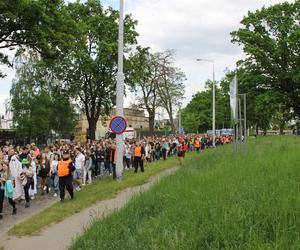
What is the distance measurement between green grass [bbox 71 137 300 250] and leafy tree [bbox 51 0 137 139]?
33.5 m

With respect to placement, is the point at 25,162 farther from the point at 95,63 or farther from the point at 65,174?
the point at 95,63

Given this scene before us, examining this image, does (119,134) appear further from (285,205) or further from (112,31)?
(112,31)

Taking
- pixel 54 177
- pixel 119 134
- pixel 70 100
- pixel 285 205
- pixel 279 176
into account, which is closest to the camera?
pixel 285 205

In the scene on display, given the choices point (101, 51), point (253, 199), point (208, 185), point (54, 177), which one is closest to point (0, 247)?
point (208, 185)

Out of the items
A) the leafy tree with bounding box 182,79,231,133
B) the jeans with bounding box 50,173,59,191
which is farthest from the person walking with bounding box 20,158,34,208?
the leafy tree with bounding box 182,79,231,133

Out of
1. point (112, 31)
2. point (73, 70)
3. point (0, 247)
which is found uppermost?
point (112, 31)

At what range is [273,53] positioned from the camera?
160ft

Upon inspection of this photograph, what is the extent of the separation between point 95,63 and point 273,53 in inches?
800

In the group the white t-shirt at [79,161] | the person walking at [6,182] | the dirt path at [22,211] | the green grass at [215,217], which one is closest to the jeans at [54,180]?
the dirt path at [22,211]

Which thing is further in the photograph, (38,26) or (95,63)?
(95,63)

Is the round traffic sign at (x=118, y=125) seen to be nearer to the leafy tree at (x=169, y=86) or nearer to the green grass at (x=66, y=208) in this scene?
the green grass at (x=66, y=208)

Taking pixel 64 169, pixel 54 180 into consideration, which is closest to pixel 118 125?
pixel 54 180

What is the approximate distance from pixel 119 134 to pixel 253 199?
1241 cm

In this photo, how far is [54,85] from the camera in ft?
153
